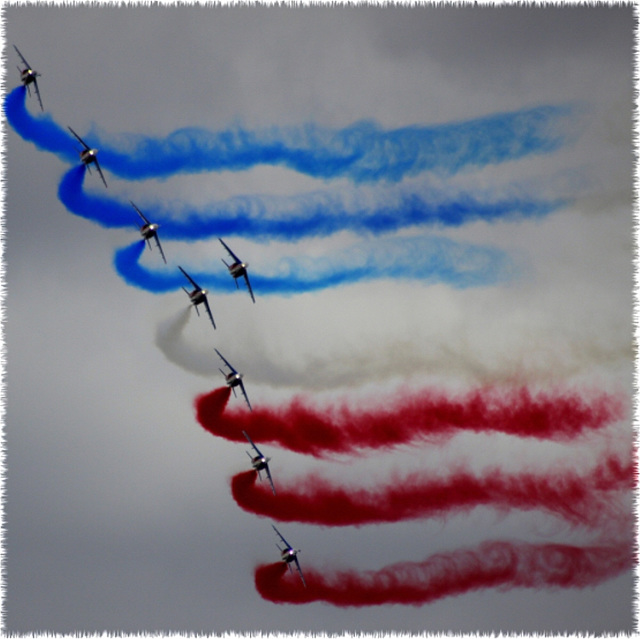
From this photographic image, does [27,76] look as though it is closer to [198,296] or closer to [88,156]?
[88,156]

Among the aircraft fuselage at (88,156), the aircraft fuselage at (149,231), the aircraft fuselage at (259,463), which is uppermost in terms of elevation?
the aircraft fuselage at (88,156)

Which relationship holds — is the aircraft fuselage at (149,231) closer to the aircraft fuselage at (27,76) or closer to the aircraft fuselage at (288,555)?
the aircraft fuselage at (27,76)

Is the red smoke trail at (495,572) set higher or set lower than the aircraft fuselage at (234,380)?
lower

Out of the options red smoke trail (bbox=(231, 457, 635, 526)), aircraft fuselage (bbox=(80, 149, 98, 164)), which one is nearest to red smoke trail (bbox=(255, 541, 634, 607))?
red smoke trail (bbox=(231, 457, 635, 526))

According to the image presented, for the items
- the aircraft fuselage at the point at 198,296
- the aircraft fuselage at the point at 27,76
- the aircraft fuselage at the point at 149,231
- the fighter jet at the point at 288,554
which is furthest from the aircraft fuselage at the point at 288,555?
the aircraft fuselage at the point at 27,76

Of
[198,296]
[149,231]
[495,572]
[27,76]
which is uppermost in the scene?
[27,76]

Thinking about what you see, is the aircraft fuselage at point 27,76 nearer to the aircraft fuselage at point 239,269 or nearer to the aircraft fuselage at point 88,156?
the aircraft fuselage at point 88,156

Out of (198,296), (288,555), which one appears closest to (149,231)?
(198,296)

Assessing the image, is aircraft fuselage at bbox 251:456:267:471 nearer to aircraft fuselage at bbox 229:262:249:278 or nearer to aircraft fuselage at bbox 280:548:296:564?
aircraft fuselage at bbox 280:548:296:564

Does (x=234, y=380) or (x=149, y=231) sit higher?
(x=149, y=231)

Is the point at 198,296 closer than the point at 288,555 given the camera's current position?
Yes

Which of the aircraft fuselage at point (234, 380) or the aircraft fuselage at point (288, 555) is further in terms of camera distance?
the aircraft fuselage at point (234, 380)

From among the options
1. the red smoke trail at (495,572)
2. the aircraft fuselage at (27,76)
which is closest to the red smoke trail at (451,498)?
the red smoke trail at (495,572)
